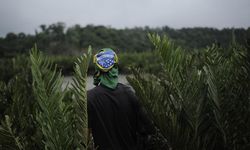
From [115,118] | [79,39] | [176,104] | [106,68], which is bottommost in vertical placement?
[79,39]

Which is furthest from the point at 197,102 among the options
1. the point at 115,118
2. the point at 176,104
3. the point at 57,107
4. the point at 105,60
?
the point at 57,107

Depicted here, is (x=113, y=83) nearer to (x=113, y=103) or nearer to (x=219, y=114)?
(x=113, y=103)

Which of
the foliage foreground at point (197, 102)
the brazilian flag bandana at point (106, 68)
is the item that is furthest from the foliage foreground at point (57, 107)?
the foliage foreground at point (197, 102)

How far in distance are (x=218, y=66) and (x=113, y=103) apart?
94 centimetres

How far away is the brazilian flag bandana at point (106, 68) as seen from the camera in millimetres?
3027

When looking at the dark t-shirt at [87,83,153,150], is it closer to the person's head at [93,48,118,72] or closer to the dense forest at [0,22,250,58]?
the person's head at [93,48,118,72]

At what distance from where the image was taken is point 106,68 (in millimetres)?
3021

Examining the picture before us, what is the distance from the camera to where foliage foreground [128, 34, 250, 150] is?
2857 mm

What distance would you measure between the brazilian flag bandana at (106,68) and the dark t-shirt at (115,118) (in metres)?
0.06

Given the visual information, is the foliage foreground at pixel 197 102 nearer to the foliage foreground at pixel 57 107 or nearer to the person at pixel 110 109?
the person at pixel 110 109

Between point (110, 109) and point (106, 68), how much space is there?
339 millimetres

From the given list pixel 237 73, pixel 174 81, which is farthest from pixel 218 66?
pixel 174 81

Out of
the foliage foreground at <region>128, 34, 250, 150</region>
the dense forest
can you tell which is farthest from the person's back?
the dense forest

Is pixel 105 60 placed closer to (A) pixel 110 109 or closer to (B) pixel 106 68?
(B) pixel 106 68
